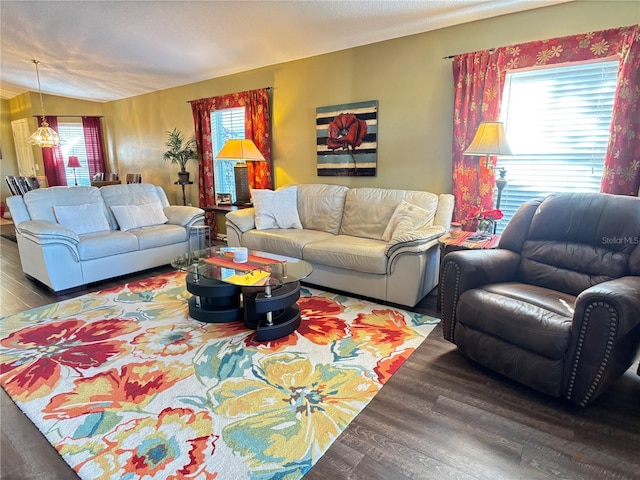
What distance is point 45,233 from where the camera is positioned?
3.21 metres

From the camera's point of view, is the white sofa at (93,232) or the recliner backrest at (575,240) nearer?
the recliner backrest at (575,240)

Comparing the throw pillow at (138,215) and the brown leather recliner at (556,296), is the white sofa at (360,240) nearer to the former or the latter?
the brown leather recliner at (556,296)

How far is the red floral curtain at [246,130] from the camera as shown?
4727 millimetres

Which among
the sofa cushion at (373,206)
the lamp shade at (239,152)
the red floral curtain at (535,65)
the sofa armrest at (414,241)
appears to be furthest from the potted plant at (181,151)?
the red floral curtain at (535,65)

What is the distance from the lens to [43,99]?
722 cm

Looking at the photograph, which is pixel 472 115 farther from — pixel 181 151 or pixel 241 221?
pixel 181 151

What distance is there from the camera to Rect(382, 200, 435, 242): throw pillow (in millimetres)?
3178

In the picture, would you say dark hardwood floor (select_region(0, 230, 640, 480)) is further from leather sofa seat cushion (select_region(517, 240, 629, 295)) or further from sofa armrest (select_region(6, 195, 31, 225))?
sofa armrest (select_region(6, 195, 31, 225))

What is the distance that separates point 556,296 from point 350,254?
5.11ft

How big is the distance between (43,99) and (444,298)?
880 centimetres

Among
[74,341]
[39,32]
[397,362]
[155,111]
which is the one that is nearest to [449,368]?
[397,362]

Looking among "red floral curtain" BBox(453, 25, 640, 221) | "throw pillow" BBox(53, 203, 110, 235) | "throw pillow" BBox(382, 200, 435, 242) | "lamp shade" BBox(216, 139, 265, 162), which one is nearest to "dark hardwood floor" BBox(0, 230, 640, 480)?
"throw pillow" BBox(382, 200, 435, 242)

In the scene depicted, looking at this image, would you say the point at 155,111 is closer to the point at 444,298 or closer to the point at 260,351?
the point at 260,351

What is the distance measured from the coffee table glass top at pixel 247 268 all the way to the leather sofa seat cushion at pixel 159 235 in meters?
0.98
